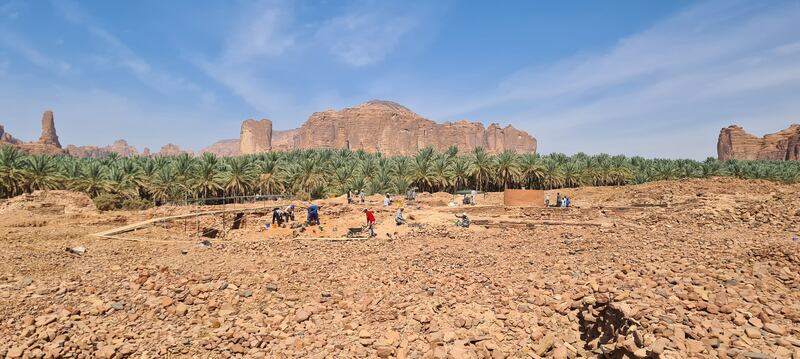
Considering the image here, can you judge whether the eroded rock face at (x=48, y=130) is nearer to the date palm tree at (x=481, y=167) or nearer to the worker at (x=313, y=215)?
the date palm tree at (x=481, y=167)

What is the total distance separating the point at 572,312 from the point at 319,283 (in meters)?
5.57

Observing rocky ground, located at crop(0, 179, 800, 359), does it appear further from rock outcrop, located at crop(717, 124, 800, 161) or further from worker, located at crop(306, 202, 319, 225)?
rock outcrop, located at crop(717, 124, 800, 161)

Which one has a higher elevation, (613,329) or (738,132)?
(738,132)

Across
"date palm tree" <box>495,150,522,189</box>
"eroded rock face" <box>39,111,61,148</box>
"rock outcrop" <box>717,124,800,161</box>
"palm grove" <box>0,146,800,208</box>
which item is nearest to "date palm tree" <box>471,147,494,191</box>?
"palm grove" <box>0,146,800,208</box>

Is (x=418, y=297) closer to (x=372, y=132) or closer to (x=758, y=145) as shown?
(x=372, y=132)

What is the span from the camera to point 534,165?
41969mm

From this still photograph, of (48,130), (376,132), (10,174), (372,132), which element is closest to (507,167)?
(10,174)

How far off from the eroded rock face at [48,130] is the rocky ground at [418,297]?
150829 millimetres

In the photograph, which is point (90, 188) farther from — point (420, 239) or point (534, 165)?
point (534, 165)

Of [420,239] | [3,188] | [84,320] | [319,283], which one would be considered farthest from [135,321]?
[3,188]

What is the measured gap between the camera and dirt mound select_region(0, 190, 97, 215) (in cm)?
2011

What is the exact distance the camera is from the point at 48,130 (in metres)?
130

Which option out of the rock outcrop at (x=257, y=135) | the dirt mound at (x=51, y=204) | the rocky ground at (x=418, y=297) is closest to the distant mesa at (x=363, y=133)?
the rock outcrop at (x=257, y=135)

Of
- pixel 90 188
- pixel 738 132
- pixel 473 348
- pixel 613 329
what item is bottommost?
pixel 473 348
